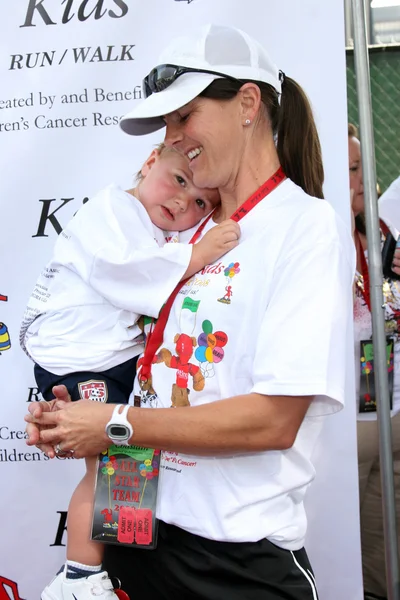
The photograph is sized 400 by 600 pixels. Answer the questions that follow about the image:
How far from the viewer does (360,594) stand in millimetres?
2352

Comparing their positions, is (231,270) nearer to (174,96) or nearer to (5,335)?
(174,96)

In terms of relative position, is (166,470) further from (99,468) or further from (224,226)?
(224,226)

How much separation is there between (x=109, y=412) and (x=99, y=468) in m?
0.24

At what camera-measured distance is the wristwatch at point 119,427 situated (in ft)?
4.90

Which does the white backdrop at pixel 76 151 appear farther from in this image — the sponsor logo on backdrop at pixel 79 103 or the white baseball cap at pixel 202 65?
the white baseball cap at pixel 202 65

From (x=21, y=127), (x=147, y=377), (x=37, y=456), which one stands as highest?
(x=21, y=127)

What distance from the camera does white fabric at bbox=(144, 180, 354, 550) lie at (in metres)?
1.42

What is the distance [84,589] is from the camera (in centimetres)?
169

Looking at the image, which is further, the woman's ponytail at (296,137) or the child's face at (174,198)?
the child's face at (174,198)

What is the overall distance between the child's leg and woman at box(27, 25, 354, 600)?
0.17ft

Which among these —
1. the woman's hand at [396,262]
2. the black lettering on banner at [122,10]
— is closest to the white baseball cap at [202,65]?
the black lettering on banner at [122,10]

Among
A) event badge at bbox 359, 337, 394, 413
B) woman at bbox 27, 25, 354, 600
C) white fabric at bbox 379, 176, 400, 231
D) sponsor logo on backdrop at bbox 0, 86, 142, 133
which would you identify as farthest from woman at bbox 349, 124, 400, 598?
woman at bbox 27, 25, 354, 600

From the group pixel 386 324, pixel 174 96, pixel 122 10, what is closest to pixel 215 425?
pixel 174 96

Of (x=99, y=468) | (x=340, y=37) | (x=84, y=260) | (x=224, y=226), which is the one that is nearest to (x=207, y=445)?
(x=99, y=468)
